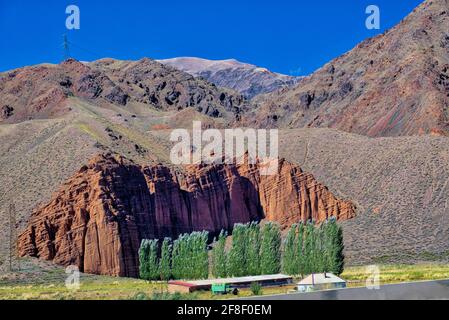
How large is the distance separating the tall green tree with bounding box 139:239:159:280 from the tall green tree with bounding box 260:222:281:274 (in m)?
9.69

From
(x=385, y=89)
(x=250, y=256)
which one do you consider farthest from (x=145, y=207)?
(x=385, y=89)

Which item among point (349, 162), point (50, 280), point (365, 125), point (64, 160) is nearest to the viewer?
point (50, 280)

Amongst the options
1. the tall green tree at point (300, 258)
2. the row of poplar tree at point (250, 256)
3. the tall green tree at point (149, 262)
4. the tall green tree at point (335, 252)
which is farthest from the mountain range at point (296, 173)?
the tall green tree at point (300, 258)

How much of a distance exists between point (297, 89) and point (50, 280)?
414 ft

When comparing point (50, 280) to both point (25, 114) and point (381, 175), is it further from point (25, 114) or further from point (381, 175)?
point (25, 114)

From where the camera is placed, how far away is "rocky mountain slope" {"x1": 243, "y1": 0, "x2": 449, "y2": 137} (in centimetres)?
14362

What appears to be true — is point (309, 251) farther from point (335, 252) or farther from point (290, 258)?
point (335, 252)

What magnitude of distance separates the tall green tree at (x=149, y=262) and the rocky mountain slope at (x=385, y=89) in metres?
71.1

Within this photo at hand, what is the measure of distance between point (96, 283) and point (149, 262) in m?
5.60

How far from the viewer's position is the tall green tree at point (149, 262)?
2948 inches

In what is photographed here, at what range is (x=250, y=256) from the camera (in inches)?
2945

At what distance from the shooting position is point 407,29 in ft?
573

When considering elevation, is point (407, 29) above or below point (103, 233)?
above

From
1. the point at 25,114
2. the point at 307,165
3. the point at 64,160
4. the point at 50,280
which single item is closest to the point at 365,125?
the point at 307,165
